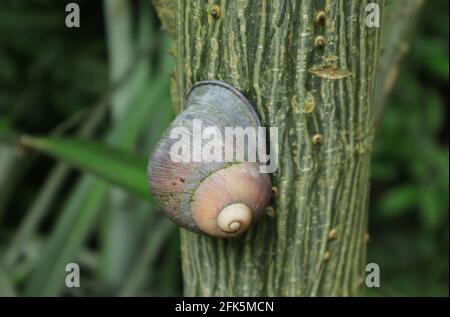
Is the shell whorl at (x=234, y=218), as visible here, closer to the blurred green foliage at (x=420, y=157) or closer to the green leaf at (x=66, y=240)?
the green leaf at (x=66, y=240)

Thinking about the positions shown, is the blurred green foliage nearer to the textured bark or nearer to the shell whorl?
the textured bark

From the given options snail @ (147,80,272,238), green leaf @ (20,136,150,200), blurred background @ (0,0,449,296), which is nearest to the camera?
snail @ (147,80,272,238)

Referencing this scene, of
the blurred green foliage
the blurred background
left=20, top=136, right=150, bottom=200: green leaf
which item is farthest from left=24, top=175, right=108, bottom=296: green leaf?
the blurred green foliage

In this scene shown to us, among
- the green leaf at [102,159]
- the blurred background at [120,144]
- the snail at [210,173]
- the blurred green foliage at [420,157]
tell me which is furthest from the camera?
the blurred green foliage at [420,157]

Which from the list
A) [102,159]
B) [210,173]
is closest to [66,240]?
[102,159]

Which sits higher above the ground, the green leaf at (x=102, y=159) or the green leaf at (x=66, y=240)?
the green leaf at (x=102, y=159)

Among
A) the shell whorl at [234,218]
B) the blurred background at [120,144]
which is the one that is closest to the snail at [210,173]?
the shell whorl at [234,218]
